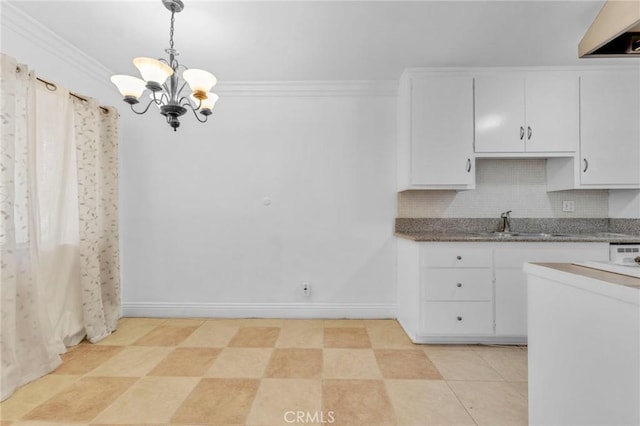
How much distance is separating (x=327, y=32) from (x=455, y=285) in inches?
88.2

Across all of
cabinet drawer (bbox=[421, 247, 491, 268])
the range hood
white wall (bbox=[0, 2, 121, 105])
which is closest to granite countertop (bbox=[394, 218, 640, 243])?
cabinet drawer (bbox=[421, 247, 491, 268])

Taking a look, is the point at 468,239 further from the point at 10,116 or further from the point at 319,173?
the point at 10,116

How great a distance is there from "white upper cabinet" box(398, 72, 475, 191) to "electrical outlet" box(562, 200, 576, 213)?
1129 mm

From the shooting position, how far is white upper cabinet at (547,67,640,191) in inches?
104

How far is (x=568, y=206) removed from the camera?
9.87 ft

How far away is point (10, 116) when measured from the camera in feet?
6.21

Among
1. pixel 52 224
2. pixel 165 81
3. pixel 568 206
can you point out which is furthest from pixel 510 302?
pixel 52 224

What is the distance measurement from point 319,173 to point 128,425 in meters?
2.41

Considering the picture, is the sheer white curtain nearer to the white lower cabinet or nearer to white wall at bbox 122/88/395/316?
white wall at bbox 122/88/395/316

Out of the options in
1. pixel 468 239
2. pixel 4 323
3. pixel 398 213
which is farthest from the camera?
pixel 398 213

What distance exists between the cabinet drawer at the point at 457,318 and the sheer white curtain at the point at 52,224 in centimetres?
281

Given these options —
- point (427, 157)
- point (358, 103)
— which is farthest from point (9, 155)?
point (427, 157)

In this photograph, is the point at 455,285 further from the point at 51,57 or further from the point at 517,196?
the point at 51,57

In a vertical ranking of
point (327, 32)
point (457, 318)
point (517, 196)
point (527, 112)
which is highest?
point (327, 32)
